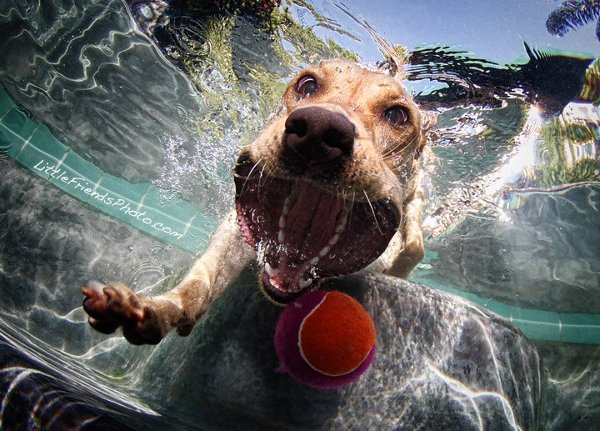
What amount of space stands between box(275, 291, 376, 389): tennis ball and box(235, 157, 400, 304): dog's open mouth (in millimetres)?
171

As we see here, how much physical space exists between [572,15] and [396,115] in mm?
3913

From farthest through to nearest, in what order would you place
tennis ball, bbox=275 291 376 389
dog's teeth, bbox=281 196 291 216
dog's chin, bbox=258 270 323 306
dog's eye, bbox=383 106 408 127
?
dog's eye, bbox=383 106 408 127 < dog's teeth, bbox=281 196 291 216 < dog's chin, bbox=258 270 323 306 < tennis ball, bbox=275 291 376 389

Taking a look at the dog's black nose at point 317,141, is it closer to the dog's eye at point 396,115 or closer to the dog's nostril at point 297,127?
the dog's nostril at point 297,127

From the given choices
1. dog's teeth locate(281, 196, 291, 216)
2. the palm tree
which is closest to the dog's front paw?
dog's teeth locate(281, 196, 291, 216)

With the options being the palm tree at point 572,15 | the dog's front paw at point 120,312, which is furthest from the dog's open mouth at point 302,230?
the palm tree at point 572,15

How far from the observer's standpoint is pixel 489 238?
1164 centimetres

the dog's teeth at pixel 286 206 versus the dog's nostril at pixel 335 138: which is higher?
the dog's nostril at pixel 335 138

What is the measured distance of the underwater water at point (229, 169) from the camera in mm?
2449

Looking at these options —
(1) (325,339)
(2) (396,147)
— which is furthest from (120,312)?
(2) (396,147)

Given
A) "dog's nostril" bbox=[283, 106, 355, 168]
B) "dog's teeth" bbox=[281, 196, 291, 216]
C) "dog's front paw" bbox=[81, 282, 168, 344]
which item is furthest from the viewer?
"dog's teeth" bbox=[281, 196, 291, 216]

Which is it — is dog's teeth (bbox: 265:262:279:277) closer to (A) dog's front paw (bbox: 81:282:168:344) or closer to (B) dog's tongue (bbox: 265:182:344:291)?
(B) dog's tongue (bbox: 265:182:344:291)

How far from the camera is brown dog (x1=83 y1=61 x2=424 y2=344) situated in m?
1.81

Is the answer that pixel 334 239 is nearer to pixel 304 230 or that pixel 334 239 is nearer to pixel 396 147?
pixel 304 230

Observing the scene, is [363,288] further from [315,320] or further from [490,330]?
[490,330]
